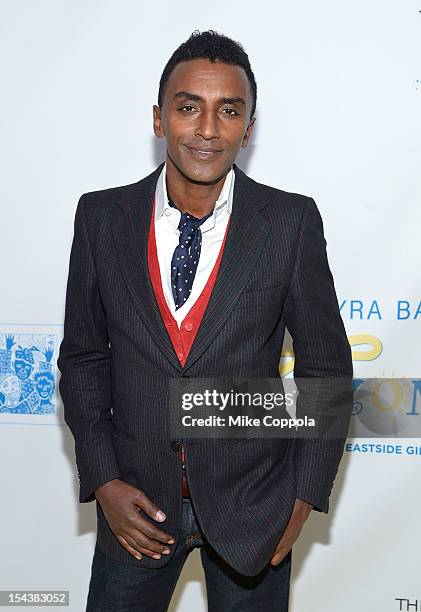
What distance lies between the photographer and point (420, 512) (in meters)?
2.40

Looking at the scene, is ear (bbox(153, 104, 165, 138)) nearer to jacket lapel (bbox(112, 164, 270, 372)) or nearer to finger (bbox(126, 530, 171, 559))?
jacket lapel (bbox(112, 164, 270, 372))

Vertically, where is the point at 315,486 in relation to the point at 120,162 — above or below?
below

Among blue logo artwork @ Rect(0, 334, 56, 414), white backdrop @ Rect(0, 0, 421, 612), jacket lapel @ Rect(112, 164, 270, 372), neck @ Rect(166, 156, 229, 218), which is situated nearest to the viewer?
jacket lapel @ Rect(112, 164, 270, 372)

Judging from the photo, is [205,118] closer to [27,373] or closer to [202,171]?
[202,171]

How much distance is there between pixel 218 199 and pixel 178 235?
12cm

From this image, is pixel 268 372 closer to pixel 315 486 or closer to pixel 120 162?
pixel 315 486

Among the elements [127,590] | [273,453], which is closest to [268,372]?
[273,453]

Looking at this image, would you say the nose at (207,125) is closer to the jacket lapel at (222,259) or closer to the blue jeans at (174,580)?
the jacket lapel at (222,259)

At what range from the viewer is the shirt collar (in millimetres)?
1671

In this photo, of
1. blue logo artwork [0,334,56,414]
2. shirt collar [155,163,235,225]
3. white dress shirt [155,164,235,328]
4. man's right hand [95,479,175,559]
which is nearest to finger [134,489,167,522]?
man's right hand [95,479,175,559]

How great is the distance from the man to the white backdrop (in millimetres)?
655

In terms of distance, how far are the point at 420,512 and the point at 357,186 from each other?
101 centimetres

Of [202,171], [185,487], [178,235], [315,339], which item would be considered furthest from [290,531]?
[202,171]

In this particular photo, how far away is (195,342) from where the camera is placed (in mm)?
1538
